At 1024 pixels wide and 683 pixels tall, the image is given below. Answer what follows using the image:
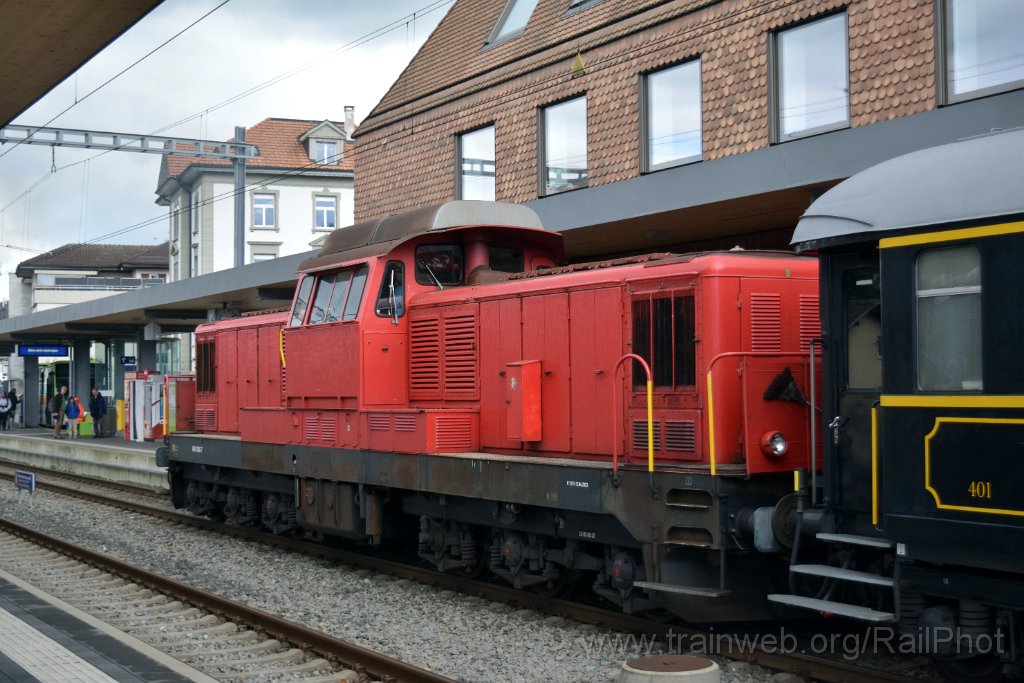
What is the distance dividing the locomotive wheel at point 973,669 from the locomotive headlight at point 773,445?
1.80 metres

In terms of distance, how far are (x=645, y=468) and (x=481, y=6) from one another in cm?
1555

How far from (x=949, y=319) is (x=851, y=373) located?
0.97 m

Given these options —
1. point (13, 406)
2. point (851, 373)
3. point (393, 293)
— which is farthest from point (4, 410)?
point (851, 373)

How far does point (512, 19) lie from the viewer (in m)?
20.2

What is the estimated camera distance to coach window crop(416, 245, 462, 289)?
440 inches

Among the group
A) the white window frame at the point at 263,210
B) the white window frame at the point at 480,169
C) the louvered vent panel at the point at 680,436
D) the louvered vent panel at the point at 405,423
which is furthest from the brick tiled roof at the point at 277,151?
the louvered vent panel at the point at 680,436

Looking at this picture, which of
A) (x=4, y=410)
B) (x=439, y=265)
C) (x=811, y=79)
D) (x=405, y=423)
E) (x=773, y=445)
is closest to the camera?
(x=773, y=445)

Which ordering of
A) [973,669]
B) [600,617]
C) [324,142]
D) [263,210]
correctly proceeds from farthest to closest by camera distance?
[324,142] < [263,210] < [600,617] < [973,669]

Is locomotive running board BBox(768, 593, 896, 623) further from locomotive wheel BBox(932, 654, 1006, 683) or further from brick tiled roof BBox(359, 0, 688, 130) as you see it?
brick tiled roof BBox(359, 0, 688, 130)

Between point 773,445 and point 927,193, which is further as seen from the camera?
point 773,445

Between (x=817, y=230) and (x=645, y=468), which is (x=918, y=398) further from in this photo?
(x=645, y=468)

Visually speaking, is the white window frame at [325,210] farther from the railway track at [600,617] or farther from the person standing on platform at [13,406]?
the railway track at [600,617]

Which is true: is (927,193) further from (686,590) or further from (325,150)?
(325,150)

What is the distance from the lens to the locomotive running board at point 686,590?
7279mm
